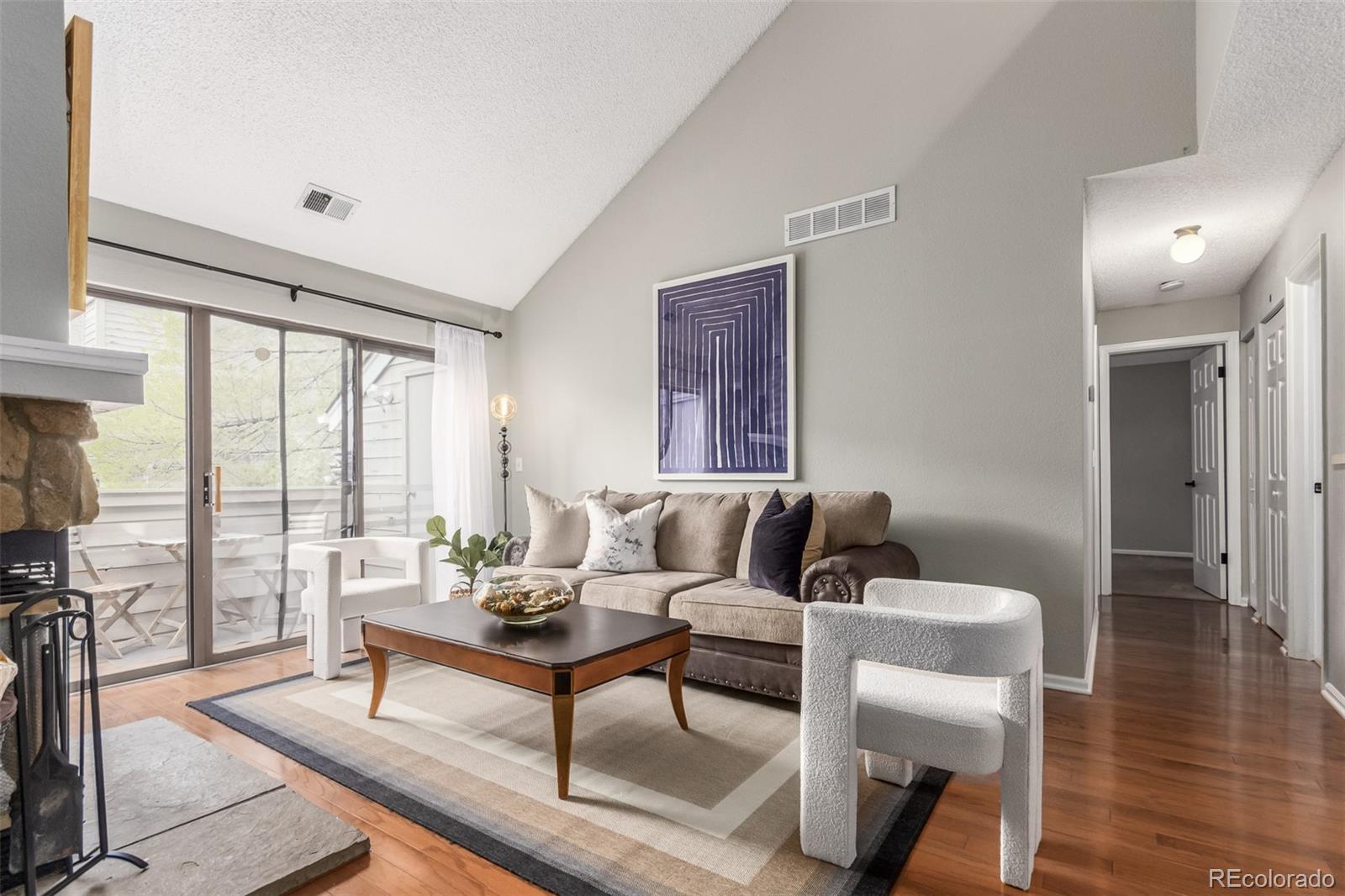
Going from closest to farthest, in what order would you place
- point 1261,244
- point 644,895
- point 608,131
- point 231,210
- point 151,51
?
point 644,895 < point 151,51 < point 231,210 < point 1261,244 < point 608,131

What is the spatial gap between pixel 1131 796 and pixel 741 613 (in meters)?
1.48

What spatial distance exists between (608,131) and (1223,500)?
17.4ft

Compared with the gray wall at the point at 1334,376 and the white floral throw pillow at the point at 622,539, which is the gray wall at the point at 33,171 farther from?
the gray wall at the point at 1334,376

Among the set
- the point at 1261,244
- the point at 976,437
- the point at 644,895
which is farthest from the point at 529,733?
the point at 1261,244

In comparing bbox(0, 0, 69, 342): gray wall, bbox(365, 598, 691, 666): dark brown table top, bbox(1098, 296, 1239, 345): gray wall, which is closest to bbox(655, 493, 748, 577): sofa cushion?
bbox(365, 598, 691, 666): dark brown table top

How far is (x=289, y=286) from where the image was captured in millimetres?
4070

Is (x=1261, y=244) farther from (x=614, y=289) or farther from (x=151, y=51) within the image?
(x=151, y=51)

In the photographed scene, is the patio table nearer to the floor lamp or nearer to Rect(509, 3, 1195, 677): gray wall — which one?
the floor lamp

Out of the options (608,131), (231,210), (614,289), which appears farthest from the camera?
(614,289)

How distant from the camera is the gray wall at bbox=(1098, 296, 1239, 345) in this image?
5059 mm

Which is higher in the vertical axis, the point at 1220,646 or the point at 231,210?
the point at 231,210

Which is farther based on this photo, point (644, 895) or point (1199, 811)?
point (1199, 811)

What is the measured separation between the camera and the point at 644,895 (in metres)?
1.62
